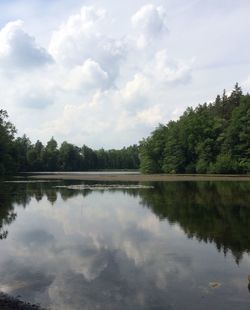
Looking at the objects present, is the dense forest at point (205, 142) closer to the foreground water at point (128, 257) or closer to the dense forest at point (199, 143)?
the dense forest at point (199, 143)

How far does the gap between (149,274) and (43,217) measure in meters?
17.6

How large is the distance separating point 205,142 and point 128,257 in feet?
302

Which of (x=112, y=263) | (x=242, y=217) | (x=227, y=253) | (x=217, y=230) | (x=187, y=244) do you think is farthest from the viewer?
(x=242, y=217)

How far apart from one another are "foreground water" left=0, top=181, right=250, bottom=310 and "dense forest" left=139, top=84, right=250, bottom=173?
66268mm

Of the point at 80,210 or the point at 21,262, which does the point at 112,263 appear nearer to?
the point at 21,262

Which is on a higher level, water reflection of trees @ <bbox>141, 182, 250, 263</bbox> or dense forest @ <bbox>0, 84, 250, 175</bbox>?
dense forest @ <bbox>0, 84, 250, 175</bbox>

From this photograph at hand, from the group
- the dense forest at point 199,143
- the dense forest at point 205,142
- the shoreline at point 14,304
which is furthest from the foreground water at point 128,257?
the dense forest at point 205,142

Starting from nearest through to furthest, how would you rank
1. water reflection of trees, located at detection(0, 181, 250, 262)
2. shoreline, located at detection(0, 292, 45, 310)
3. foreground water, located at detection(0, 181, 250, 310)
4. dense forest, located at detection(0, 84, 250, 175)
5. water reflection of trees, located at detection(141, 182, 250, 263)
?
1. shoreline, located at detection(0, 292, 45, 310)
2. foreground water, located at detection(0, 181, 250, 310)
3. water reflection of trees, located at detection(141, 182, 250, 263)
4. water reflection of trees, located at detection(0, 181, 250, 262)
5. dense forest, located at detection(0, 84, 250, 175)

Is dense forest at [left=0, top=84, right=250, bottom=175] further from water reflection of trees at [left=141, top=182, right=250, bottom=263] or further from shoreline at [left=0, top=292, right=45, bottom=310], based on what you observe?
shoreline at [left=0, top=292, right=45, bottom=310]

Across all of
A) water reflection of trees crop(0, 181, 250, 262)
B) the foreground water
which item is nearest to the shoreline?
the foreground water

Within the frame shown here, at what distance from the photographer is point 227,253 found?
18406 mm

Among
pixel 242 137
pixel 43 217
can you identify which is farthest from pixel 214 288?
pixel 242 137

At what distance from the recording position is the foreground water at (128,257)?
1290 cm

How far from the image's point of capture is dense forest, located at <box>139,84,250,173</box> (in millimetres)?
97188
